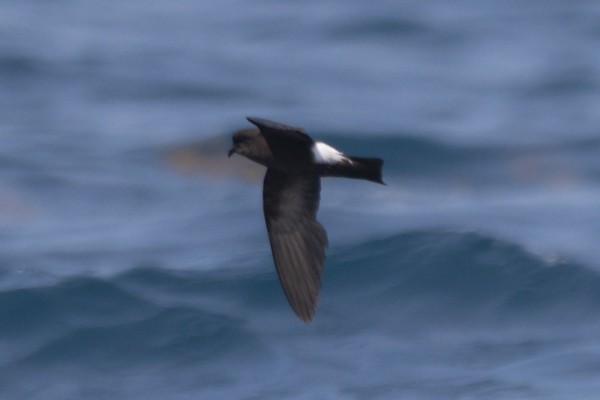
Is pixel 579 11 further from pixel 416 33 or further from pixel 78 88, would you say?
pixel 78 88

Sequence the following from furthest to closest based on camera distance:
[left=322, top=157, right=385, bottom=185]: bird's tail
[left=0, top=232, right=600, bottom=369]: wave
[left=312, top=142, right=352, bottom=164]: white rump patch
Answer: [left=0, top=232, right=600, bottom=369]: wave < [left=312, top=142, right=352, bottom=164]: white rump patch < [left=322, top=157, right=385, bottom=185]: bird's tail

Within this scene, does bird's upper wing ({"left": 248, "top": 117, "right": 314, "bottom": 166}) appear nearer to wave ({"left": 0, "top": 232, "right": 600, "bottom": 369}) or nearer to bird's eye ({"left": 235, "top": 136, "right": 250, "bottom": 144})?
bird's eye ({"left": 235, "top": 136, "right": 250, "bottom": 144})

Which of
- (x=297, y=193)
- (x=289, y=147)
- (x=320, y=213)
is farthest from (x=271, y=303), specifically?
(x=289, y=147)

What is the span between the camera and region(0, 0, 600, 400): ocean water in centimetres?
1492

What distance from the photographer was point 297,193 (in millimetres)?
9141

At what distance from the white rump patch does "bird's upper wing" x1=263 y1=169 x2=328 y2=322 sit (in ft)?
2.39

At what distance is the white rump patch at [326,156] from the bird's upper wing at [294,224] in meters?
0.73

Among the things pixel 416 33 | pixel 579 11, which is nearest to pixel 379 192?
pixel 416 33

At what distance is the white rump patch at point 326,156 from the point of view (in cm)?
827

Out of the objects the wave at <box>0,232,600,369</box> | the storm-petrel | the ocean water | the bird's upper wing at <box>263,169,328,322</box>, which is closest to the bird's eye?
the storm-petrel

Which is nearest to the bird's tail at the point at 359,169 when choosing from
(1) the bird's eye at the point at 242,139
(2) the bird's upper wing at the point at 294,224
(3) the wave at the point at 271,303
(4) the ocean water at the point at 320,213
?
(1) the bird's eye at the point at 242,139

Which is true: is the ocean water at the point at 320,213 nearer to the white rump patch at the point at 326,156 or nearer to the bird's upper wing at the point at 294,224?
the bird's upper wing at the point at 294,224

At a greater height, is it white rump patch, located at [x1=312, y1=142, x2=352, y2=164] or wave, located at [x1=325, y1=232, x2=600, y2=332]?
wave, located at [x1=325, y1=232, x2=600, y2=332]

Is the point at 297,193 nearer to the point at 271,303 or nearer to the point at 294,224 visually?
the point at 294,224
